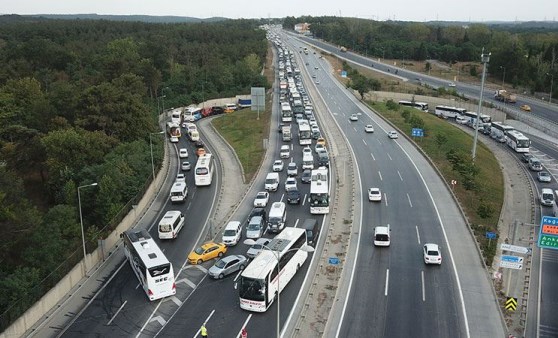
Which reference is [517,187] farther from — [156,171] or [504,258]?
[156,171]

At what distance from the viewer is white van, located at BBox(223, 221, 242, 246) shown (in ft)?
145

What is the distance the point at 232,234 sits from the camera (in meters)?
44.6

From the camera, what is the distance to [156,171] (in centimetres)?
6606

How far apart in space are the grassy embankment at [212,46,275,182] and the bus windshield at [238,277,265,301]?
3129 cm

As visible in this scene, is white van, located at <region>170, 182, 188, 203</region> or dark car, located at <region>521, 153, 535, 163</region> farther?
dark car, located at <region>521, 153, 535, 163</region>

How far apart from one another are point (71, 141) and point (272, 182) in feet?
85.7

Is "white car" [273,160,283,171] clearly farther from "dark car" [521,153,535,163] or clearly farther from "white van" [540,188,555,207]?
"dark car" [521,153,535,163]

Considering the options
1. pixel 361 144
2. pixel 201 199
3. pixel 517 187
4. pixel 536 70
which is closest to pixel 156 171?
pixel 201 199

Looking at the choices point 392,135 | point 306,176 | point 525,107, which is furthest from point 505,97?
point 306,176

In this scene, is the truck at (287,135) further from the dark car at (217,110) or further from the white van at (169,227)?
the white van at (169,227)

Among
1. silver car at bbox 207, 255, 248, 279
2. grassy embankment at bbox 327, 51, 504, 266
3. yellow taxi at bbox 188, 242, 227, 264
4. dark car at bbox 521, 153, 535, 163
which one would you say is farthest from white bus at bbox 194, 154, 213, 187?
dark car at bbox 521, 153, 535, 163

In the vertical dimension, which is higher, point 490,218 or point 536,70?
point 536,70

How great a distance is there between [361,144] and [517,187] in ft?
74.6

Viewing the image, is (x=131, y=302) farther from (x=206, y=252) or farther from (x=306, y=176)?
(x=306, y=176)
